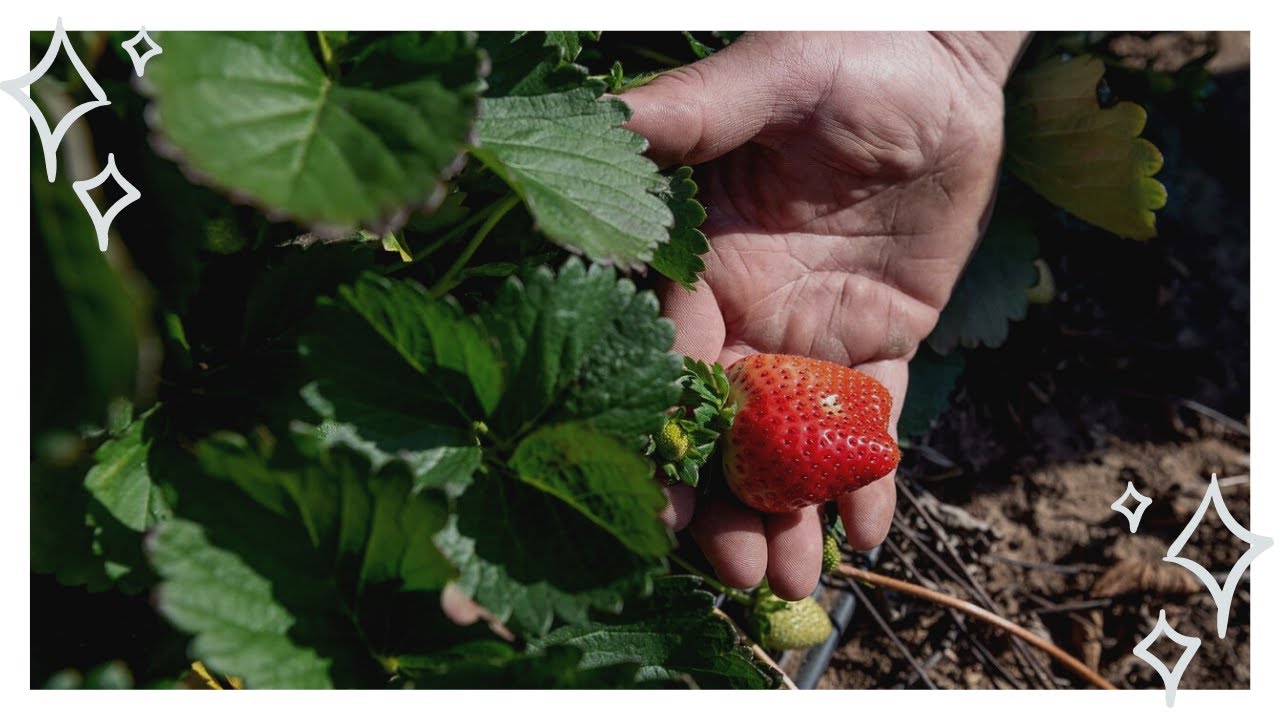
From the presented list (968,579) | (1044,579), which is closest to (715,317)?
(968,579)

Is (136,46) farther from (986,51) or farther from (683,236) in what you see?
(986,51)

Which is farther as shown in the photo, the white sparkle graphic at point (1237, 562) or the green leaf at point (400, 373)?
the white sparkle graphic at point (1237, 562)

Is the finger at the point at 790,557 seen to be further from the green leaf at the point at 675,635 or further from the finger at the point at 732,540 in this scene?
the green leaf at the point at 675,635

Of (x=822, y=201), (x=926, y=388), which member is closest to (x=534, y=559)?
(x=822, y=201)

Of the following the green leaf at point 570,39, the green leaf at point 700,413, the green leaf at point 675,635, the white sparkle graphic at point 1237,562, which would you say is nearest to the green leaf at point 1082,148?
the white sparkle graphic at point 1237,562

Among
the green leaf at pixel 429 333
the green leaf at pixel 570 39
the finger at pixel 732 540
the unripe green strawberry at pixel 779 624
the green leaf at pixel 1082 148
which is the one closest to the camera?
the green leaf at pixel 429 333
